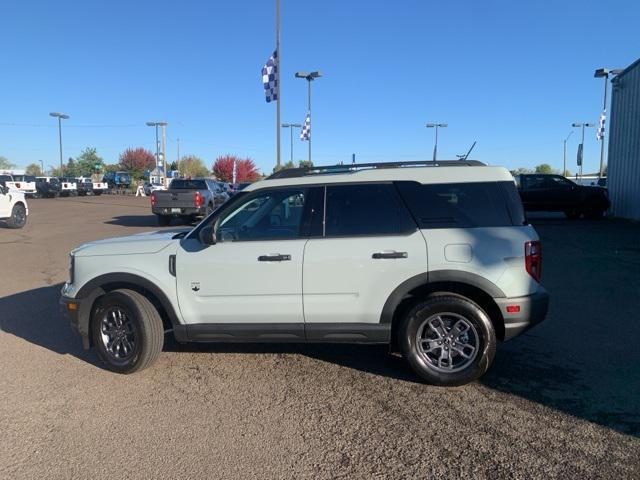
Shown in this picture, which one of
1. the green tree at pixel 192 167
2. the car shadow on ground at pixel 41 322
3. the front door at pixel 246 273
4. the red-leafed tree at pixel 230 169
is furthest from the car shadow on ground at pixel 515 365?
the green tree at pixel 192 167

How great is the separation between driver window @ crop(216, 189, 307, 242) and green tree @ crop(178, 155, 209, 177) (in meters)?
98.9

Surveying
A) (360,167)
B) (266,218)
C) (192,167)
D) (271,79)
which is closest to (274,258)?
(266,218)

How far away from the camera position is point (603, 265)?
9977 millimetres

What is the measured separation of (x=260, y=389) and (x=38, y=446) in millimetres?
1626

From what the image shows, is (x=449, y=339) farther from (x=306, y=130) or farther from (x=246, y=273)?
(x=306, y=130)

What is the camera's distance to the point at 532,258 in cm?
422

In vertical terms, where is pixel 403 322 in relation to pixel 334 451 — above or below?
above

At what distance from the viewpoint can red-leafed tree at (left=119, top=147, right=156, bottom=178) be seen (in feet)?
296

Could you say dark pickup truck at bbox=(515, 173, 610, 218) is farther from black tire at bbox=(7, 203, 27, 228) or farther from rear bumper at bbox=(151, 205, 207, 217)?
black tire at bbox=(7, 203, 27, 228)

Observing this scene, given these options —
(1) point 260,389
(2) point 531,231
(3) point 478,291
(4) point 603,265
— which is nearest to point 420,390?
(3) point 478,291

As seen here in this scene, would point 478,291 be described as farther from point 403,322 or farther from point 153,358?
point 153,358

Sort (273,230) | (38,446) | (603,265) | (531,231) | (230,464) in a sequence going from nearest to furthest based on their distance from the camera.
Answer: (230,464)
(38,446)
(531,231)
(273,230)
(603,265)

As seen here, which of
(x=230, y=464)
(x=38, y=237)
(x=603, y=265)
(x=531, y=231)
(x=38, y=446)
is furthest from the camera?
(x=38, y=237)

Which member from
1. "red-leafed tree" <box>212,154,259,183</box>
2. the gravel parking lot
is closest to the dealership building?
the gravel parking lot
